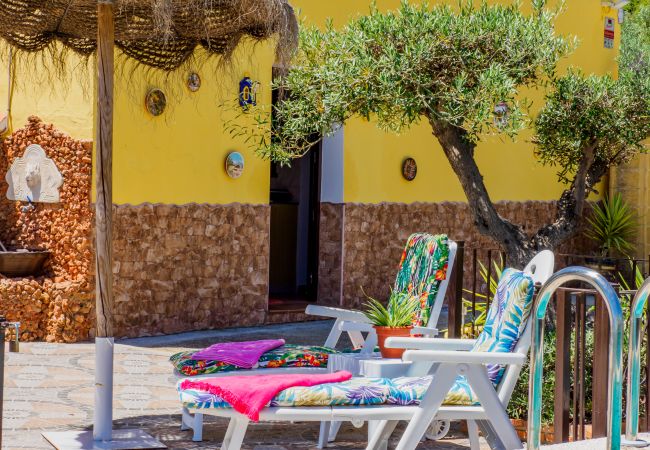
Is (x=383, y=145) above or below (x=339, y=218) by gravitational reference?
above

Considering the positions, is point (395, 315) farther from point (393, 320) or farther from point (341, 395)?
point (341, 395)

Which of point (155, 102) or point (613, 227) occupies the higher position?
point (155, 102)

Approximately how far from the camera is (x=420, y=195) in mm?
12086

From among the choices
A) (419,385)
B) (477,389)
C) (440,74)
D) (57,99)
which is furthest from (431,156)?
(477,389)

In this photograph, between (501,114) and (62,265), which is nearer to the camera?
(501,114)

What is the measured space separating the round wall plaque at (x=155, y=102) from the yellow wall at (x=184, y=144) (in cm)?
4

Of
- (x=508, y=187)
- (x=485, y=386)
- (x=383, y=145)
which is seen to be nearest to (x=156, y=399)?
(x=485, y=386)

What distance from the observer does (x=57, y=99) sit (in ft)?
30.0

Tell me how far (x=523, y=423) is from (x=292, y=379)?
199 cm

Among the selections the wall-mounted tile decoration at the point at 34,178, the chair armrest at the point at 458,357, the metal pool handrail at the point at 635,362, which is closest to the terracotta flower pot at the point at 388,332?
the chair armrest at the point at 458,357

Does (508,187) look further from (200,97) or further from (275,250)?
(200,97)

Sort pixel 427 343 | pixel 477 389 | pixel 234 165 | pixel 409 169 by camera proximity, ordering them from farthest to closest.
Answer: pixel 409 169 → pixel 234 165 → pixel 427 343 → pixel 477 389

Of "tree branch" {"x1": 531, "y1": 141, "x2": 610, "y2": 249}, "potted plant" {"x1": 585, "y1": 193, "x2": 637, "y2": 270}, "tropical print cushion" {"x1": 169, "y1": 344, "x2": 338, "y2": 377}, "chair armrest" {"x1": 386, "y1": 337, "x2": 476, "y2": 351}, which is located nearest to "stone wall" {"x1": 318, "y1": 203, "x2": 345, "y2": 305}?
"tree branch" {"x1": 531, "y1": 141, "x2": 610, "y2": 249}

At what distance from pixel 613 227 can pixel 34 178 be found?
8.20m
